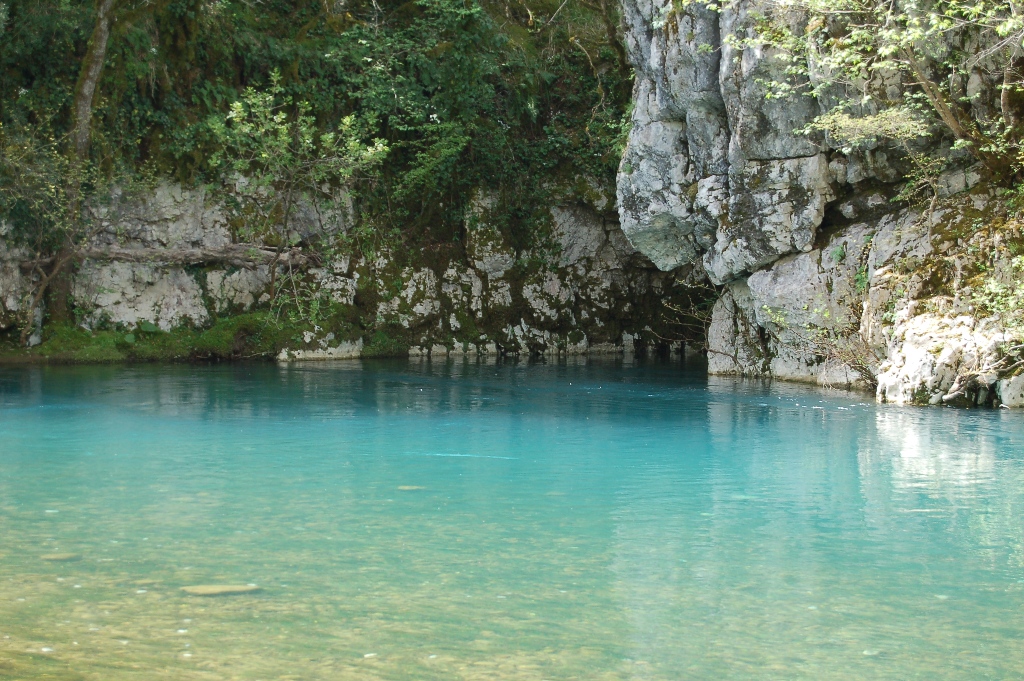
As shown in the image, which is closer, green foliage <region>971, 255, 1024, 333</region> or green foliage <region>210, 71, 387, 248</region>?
green foliage <region>971, 255, 1024, 333</region>

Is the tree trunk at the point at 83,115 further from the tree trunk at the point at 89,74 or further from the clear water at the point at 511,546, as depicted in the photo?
the clear water at the point at 511,546

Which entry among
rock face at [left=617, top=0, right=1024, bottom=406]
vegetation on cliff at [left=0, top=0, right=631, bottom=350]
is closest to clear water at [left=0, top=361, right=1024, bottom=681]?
rock face at [left=617, top=0, right=1024, bottom=406]

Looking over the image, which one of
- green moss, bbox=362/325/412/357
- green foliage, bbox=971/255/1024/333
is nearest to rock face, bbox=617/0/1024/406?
green foliage, bbox=971/255/1024/333

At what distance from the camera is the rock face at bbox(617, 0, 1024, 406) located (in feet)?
47.2

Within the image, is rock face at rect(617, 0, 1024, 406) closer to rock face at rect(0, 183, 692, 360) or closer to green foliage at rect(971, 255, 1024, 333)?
green foliage at rect(971, 255, 1024, 333)

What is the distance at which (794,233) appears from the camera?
59.7ft

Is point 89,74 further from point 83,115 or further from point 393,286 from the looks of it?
point 393,286

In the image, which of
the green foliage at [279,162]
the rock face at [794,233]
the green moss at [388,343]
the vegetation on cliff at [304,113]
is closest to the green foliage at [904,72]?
the rock face at [794,233]

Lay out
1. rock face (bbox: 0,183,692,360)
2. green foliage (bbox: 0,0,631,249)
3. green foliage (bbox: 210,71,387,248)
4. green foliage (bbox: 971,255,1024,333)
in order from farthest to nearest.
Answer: rock face (bbox: 0,183,692,360) < green foliage (bbox: 210,71,387,248) < green foliage (bbox: 0,0,631,249) < green foliage (bbox: 971,255,1024,333)

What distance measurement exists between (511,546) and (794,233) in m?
13.0

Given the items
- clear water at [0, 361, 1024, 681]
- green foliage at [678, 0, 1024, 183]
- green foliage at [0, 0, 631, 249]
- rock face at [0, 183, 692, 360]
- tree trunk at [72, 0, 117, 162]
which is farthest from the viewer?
rock face at [0, 183, 692, 360]

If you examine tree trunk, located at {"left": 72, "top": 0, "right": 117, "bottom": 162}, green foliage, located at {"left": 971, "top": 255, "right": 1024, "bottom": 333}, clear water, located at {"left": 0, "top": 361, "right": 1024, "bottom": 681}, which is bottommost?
clear water, located at {"left": 0, "top": 361, "right": 1024, "bottom": 681}

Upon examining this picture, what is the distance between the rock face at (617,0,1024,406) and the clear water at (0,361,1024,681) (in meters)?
1.59

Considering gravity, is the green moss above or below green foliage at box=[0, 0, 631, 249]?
below
